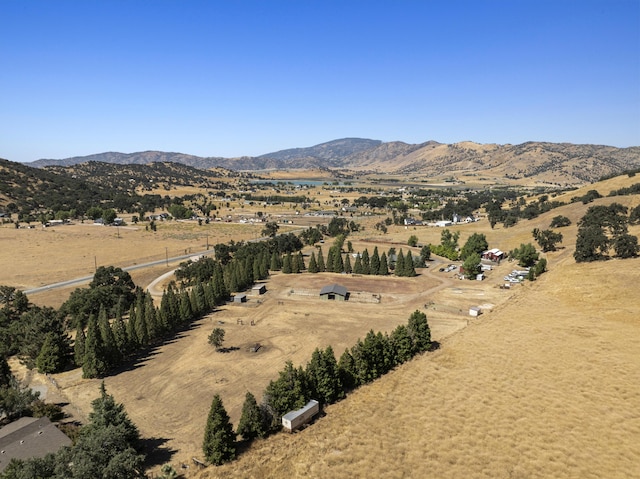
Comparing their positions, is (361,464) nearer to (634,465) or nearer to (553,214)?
(634,465)

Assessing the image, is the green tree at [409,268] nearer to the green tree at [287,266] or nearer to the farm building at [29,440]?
the green tree at [287,266]

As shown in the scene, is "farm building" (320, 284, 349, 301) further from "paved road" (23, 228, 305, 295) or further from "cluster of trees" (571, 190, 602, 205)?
"cluster of trees" (571, 190, 602, 205)

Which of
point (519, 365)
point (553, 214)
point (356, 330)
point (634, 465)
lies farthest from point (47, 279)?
point (553, 214)

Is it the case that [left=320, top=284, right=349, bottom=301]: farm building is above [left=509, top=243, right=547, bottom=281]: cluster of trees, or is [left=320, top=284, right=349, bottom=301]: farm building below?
below

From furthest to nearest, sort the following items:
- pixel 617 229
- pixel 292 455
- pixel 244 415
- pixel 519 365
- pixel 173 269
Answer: pixel 173 269 → pixel 617 229 → pixel 519 365 → pixel 244 415 → pixel 292 455

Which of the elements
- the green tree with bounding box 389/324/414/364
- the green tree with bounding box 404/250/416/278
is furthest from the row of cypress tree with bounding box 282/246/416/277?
the green tree with bounding box 389/324/414/364

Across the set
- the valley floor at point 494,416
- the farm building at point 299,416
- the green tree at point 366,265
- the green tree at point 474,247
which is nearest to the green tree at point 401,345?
the valley floor at point 494,416

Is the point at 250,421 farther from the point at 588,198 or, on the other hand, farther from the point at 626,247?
the point at 588,198
